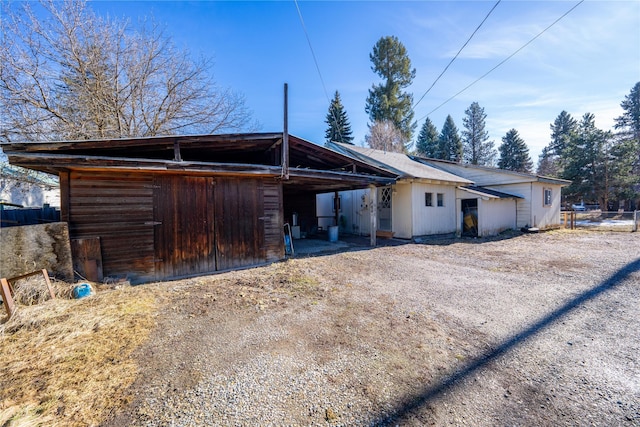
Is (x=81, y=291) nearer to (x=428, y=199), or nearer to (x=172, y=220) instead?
(x=172, y=220)

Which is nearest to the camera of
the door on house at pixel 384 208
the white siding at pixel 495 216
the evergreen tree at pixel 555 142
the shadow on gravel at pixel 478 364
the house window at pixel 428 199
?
the shadow on gravel at pixel 478 364

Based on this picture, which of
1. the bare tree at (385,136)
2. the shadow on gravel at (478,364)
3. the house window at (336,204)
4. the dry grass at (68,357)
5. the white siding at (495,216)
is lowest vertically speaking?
the shadow on gravel at (478,364)

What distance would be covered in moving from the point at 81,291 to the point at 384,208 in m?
10.4

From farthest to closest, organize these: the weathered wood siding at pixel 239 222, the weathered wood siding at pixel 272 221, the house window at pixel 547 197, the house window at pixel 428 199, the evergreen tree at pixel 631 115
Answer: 1. the evergreen tree at pixel 631 115
2. the house window at pixel 547 197
3. the house window at pixel 428 199
4. the weathered wood siding at pixel 272 221
5. the weathered wood siding at pixel 239 222

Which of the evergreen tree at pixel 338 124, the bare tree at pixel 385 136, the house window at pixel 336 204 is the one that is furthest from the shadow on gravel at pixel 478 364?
the evergreen tree at pixel 338 124

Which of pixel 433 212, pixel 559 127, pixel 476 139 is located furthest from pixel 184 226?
pixel 559 127

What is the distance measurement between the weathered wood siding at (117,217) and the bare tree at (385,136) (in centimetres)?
2231

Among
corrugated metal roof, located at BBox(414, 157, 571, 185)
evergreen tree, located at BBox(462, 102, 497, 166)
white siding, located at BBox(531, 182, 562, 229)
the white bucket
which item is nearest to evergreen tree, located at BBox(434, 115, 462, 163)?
evergreen tree, located at BBox(462, 102, 497, 166)

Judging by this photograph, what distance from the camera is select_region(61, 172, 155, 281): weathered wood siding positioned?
4699 mm

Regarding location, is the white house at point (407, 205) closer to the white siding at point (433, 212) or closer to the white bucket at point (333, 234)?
the white siding at point (433, 212)

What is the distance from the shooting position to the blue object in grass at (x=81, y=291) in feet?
13.4

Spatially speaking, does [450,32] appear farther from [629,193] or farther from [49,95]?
[629,193]

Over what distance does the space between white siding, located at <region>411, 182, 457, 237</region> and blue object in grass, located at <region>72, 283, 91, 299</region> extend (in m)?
9.97

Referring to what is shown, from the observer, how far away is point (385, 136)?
24219 millimetres
